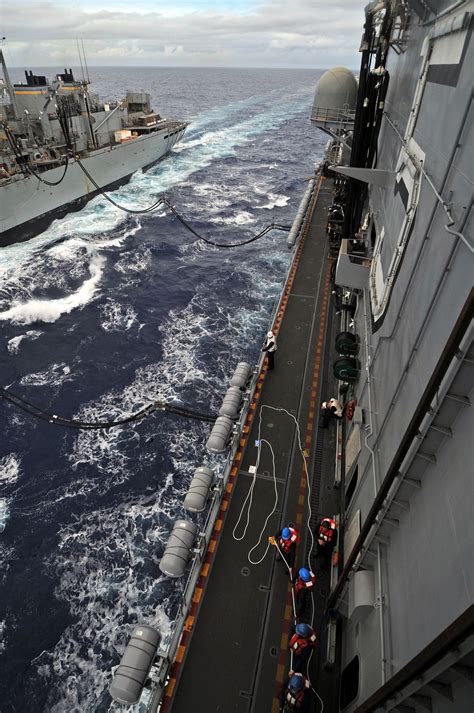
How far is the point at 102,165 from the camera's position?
44.5m

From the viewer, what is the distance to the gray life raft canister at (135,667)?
755 centimetres

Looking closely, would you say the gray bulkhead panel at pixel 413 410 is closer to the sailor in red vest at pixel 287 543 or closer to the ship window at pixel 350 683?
the ship window at pixel 350 683

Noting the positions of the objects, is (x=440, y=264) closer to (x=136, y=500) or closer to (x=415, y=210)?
(x=415, y=210)

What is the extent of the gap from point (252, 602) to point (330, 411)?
21.1 feet

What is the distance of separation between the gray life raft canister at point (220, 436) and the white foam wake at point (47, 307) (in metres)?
17.0

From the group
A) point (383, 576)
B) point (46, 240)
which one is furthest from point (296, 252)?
point (46, 240)

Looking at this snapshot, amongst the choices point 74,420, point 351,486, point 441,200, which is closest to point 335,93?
point 441,200

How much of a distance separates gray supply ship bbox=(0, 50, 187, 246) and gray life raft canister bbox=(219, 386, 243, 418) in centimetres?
2972

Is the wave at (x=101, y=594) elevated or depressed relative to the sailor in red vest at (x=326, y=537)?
depressed

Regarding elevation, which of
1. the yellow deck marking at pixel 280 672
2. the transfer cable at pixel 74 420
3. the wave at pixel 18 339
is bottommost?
the wave at pixel 18 339

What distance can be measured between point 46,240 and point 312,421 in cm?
3215

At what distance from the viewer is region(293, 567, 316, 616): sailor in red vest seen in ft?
29.5

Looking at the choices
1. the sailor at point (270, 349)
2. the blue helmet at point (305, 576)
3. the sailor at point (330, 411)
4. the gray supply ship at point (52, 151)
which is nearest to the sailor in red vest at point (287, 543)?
the blue helmet at point (305, 576)

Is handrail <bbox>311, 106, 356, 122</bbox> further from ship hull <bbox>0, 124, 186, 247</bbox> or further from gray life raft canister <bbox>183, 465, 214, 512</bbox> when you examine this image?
ship hull <bbox>0, 124, 186, 247</bbox>
